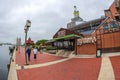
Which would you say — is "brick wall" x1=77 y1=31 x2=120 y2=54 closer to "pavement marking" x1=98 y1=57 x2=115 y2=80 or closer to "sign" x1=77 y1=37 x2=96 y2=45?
"sign" x1=77 y1=37 x2=96 y2=45

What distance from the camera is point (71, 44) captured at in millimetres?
35188

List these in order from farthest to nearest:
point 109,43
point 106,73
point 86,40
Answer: point 86,40, point 109,43, point 106,73

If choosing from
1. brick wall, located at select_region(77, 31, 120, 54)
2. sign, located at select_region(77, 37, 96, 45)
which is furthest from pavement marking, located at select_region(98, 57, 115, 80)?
sign, located at select_region(77, 37, 96, 45)

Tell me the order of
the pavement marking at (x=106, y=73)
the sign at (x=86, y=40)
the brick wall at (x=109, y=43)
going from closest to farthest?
the pavement marking at (x=106, y=73) → the brick wall at (x=109, y=43) → the sign at (x=86, y=40)

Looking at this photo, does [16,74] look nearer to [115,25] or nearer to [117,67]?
[117,67]

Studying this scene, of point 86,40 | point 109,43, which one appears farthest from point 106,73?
point 86,40

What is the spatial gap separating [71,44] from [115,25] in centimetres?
887

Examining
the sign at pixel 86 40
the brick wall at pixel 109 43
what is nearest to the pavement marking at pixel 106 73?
the brick wall at pixel 109 43

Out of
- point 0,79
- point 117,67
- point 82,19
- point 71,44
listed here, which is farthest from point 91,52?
point 82,19

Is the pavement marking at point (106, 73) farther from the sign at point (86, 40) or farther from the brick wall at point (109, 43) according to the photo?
the sign at point (86, 40)

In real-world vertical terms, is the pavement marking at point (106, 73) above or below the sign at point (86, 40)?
below

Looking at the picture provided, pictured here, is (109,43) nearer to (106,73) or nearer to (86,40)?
(86,40)

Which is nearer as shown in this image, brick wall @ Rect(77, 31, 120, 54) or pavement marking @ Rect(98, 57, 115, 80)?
pavement marking @ Rect(98, 57, 115, 80)

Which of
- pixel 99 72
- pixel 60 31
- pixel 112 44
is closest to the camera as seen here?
pixel 99 72
